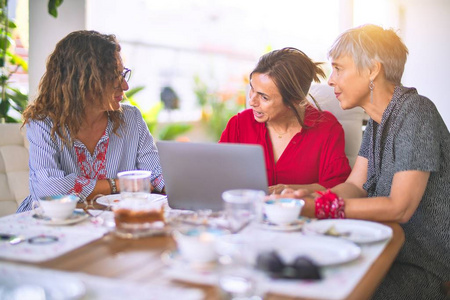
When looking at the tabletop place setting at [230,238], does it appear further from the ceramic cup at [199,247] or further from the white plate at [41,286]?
the white plate at [41,286]

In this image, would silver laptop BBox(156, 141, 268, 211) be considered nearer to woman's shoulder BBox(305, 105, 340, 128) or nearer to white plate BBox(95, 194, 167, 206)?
white plate BBox(95, 194, 167, 206)

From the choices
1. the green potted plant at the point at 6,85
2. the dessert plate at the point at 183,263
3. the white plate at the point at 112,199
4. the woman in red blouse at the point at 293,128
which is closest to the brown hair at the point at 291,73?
the woman in red blouse at the point at 293,128

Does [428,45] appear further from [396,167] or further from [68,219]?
[68,219]

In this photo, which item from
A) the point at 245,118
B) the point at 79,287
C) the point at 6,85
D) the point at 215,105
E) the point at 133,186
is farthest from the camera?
the point at 215,105

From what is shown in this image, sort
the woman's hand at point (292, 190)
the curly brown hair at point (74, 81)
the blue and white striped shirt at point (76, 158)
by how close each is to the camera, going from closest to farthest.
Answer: the woman's hand at point (292, 190), the blue and white striped shirt at point (76, 158), the curly brown hair at point (74, 81)

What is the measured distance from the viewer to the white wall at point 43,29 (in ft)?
11.1

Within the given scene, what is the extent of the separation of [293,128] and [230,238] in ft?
3.68

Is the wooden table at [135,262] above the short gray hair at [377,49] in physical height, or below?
below

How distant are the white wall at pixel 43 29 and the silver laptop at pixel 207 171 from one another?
6.90 feet

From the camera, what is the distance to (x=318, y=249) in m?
1.17

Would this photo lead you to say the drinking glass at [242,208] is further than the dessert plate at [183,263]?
Yes

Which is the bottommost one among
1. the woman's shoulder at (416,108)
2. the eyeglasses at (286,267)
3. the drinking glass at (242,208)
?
the eyeglasses at (286,267)

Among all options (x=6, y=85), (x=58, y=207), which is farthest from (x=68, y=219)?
(x=6, y=85)

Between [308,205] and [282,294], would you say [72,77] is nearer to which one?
[308,205]
